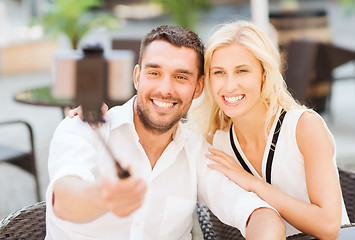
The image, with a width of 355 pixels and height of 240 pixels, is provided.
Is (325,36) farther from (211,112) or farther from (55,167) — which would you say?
(55,167)

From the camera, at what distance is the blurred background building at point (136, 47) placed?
3979mm

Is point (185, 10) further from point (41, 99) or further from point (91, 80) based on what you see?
point (91, 80)

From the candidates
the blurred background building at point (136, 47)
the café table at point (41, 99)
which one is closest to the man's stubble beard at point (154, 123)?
the blurred background building at point (136, 47)

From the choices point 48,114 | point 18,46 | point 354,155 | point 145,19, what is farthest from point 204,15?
point 354,155

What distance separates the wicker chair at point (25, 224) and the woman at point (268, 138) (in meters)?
0.59

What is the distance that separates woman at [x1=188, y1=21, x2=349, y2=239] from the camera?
4.70 feet

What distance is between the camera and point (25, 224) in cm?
151

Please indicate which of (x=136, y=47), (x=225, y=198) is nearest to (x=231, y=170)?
(x=225, y=198)

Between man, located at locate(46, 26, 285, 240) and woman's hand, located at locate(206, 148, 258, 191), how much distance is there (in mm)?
23

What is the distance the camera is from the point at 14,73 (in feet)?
32.4

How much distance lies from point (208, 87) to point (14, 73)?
896 cm

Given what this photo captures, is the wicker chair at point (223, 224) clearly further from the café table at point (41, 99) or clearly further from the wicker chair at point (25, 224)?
the café table at point (41, 99)

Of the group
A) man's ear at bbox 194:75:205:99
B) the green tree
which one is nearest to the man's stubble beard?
man's ear at bbox 194:75:205:99

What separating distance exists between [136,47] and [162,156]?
3.11 m
